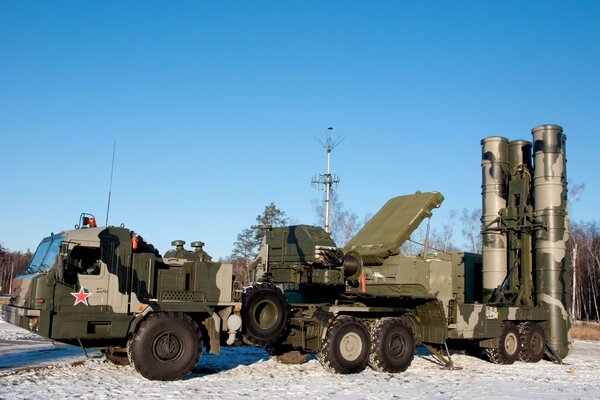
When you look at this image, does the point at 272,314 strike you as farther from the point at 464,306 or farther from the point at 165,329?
the point at 464,306

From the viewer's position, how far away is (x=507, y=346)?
1498cm

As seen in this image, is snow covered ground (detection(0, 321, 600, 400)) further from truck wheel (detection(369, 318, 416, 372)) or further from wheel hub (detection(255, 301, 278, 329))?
wheel hub (detection(255, 301, 278, 329))

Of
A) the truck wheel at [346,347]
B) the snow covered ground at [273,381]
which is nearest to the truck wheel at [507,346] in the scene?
the snow covered ground at [273,381]

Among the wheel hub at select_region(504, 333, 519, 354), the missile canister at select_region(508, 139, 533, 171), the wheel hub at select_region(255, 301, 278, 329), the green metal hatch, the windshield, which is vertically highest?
the missile canister at select_region(508, 139, 533, 171)

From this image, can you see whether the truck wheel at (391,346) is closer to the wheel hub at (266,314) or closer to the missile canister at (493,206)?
the wheel hub at (266,314)

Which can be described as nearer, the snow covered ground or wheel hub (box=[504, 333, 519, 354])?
the snow covered ground

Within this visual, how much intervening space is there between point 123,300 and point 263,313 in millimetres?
2499

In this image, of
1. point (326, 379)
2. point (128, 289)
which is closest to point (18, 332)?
point (128, 289)

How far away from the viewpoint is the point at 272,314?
37.1 ft

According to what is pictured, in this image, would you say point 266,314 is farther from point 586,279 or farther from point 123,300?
point 586,279

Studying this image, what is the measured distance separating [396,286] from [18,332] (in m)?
11.9

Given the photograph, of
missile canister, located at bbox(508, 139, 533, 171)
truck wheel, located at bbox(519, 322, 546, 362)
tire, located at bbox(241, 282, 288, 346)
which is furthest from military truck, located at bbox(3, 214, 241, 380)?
missile canister, located at bbox(508, 139, 533, 171)

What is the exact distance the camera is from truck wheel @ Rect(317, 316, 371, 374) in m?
11.5

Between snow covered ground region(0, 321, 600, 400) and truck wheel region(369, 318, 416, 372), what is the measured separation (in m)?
0.25
